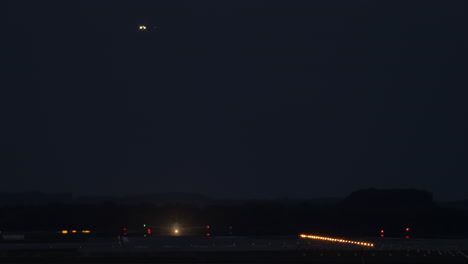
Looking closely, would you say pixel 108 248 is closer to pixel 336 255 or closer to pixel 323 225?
pixel 336 255

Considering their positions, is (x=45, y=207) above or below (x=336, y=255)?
above

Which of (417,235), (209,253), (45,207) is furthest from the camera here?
(45,207)

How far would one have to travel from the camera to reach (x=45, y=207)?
164 meters

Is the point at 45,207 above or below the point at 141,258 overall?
above

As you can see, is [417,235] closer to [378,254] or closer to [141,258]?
[378,254]

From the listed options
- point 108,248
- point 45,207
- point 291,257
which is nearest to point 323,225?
point 45,207

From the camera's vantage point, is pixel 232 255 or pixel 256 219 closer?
pixel 232 255

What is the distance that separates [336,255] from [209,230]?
75.6m

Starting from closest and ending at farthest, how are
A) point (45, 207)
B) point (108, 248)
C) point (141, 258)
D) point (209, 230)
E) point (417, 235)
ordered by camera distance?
point (141, 258) → point (108, 248) → point (417, 235) → point (209, 230) → point (45, 207)

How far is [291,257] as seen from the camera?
245ft

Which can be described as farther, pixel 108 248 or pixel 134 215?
pixel 134 215

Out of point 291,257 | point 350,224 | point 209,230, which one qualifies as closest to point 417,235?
point 350,224

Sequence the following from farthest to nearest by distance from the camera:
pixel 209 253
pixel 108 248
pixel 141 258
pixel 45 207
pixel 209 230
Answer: pixel 45 207, pixel 209 230, pixel 108 248, pixel 209 253, pixel 141 258

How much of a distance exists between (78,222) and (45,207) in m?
11.3
